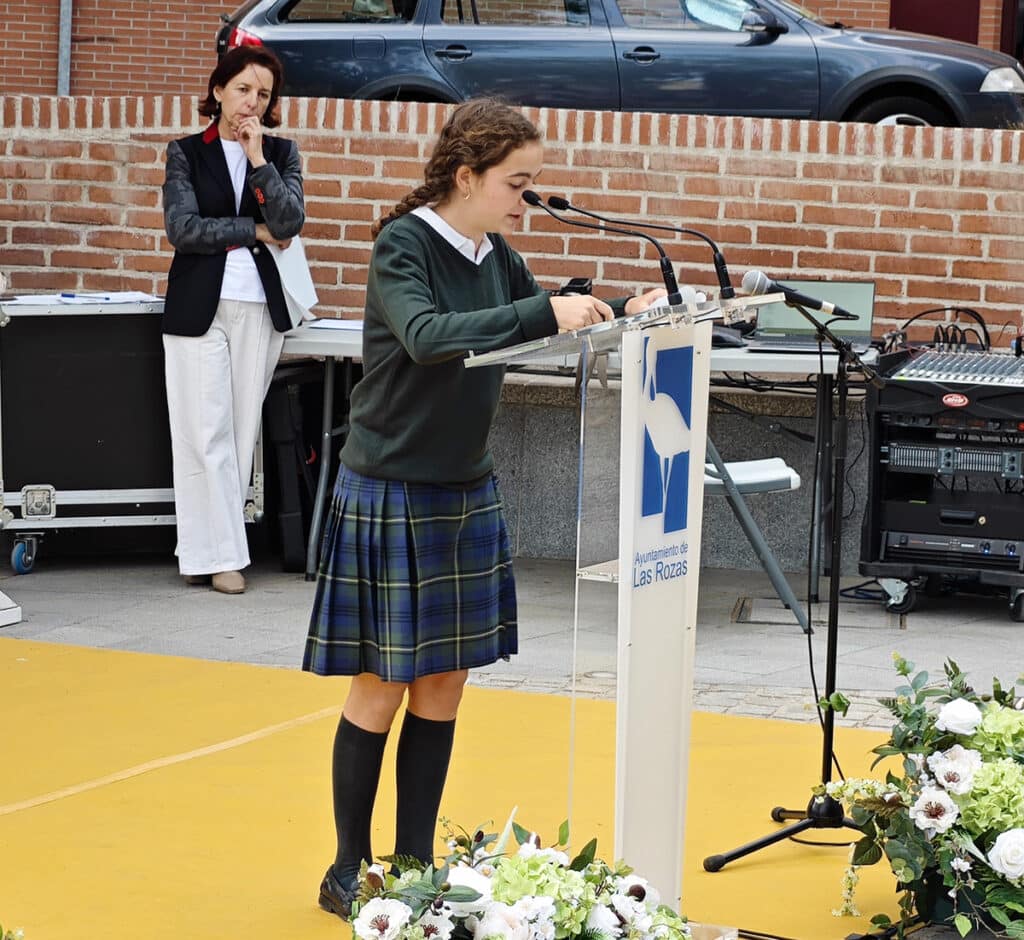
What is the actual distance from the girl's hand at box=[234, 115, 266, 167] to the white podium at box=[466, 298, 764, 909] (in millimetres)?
3746

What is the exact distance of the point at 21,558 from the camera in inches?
276

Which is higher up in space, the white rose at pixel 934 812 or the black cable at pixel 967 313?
the black cable at pixel 967 313

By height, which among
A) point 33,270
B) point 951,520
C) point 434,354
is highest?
Result: point 434,354

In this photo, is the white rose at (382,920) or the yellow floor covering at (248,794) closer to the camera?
the white rose at (382,920)

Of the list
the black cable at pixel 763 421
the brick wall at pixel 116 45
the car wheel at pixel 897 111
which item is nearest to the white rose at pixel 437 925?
the black cable at pixel 763 421

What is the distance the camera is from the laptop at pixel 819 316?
21.7 feet

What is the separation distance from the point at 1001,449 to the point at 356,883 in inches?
147

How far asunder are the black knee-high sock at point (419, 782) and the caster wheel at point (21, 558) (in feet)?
13.2

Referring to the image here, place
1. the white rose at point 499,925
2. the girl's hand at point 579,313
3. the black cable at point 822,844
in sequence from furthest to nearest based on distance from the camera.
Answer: the black cable at point 822,844, the girl's hand at point 579,313, the white rose at point 499,925

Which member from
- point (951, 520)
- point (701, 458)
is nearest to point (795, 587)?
point (951, 520)

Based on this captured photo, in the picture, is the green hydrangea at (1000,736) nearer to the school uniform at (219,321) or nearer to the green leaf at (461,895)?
the green leaf at (461,895)

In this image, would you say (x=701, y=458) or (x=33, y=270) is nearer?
(x=701, y=458)

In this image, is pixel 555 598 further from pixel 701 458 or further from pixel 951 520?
pixel 701 458

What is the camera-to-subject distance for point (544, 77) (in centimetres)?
884
